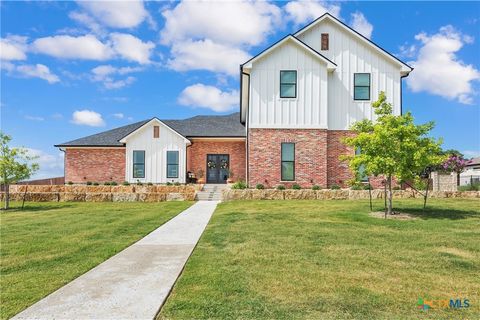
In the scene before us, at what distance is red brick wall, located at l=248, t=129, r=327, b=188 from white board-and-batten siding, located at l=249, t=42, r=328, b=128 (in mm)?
440

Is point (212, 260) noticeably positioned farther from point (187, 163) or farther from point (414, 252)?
point (187, 163)

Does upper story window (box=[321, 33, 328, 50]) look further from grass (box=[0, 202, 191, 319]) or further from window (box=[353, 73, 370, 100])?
grass (box=[0, 202, 191, 319])

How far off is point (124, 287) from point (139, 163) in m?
21.3

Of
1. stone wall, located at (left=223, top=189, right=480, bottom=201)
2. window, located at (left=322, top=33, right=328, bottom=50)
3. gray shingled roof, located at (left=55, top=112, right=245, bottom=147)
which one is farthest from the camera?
gray shingled roof, located at (left=55, top=112, right=245, bottom=147)

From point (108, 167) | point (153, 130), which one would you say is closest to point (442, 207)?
point (153, 130)

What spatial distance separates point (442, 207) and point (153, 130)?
1856cm

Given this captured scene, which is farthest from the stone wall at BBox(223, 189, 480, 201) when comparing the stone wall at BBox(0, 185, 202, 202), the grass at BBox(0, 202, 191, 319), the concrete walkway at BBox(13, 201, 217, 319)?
the concrete walkway at BBox(13, 201, 217, 319)

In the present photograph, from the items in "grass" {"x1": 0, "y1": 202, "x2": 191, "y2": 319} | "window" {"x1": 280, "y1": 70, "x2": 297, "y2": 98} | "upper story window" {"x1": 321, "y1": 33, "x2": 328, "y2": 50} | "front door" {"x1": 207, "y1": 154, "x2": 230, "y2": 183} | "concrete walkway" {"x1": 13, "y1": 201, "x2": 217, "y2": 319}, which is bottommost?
"grass" {"x1": 0, "y1": 202, "x2": 191, "y2": 319}

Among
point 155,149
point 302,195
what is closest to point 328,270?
point 302,195

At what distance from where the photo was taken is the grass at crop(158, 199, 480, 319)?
4.21 m

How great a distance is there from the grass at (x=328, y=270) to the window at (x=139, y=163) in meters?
15.9

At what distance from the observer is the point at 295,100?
778 inches

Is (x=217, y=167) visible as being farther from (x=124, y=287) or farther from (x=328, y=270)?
(x=124, y=287)

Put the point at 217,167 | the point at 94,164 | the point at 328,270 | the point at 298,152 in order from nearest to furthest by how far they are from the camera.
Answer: the point at 328,270
the point at 298,152
the point at 217,167
the point at 94,164
